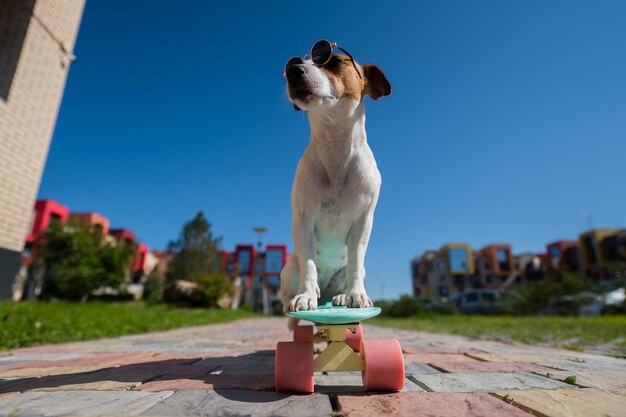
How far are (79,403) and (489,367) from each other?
2.12 meters

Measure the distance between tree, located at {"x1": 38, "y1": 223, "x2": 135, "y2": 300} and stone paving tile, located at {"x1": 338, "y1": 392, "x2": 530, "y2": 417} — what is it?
52.5 ft

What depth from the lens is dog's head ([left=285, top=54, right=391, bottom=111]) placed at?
5.52 ft

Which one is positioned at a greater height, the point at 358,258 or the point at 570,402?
the point at 358,258

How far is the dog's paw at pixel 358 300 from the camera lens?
170 cm

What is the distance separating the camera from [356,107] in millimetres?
1889

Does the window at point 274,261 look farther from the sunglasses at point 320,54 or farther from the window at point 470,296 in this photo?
the sunglasses at point 320,54

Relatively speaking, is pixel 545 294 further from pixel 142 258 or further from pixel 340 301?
pixel 142 258

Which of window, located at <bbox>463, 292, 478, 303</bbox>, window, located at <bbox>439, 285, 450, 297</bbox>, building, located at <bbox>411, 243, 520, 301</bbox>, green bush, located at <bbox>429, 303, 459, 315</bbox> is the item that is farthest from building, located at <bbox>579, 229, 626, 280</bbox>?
green bush, located at <bbox>429, 303, 459, 315</bbox>

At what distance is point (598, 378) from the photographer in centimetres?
175

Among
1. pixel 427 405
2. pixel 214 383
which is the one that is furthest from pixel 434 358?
pixel 214 383

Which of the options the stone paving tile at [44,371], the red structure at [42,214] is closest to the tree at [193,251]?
the red structure at [42,214]

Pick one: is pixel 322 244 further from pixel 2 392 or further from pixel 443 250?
pixel 443 250

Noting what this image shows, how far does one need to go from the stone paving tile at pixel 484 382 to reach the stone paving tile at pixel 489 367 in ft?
0.39

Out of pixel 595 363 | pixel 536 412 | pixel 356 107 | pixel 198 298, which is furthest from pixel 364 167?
pixel 198 298
